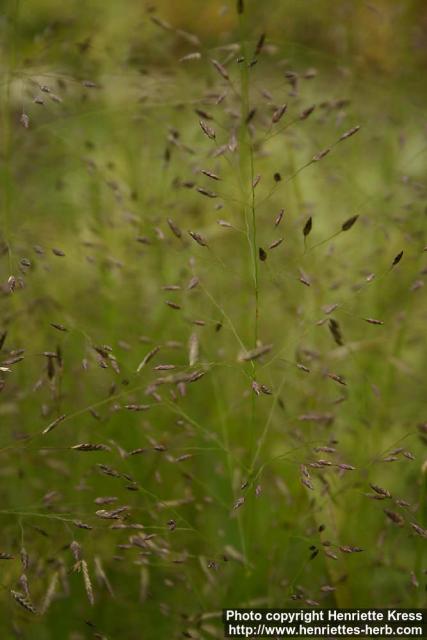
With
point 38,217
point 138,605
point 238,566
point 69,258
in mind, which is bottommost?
point 138,605

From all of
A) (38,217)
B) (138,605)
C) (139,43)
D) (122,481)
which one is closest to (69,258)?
(38,217)

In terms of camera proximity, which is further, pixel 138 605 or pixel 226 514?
pixel 226 514

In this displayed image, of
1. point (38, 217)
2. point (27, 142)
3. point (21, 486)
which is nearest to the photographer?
point (21, 486)

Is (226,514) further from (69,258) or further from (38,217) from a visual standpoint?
(69,258)

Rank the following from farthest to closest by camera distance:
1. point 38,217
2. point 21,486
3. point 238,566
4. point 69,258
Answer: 1. point 69,258
2. point 38,217
3. point 21,486
4. point 238,566

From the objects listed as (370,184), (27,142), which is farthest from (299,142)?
(370,184)

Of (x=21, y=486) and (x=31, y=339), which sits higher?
(x=31, y=339)
